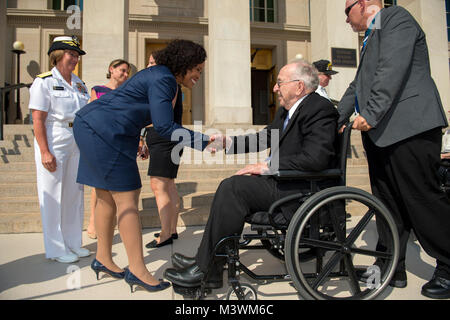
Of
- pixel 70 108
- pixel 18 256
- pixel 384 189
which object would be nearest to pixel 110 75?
pixel 70 108

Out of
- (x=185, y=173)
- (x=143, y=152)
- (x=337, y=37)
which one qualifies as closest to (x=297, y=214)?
(x=143, y=152)

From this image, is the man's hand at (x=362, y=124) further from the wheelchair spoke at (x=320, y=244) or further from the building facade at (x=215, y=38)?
the building facade at (x=215, y=38)

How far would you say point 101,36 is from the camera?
7.22 metres

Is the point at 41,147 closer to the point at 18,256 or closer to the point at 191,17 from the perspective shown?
the point at 18,256

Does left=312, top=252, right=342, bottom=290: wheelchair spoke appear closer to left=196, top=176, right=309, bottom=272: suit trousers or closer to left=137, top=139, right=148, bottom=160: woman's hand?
left=196, top=176, right=309, bottom=272: suit trousers

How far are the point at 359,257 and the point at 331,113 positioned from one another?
1.53m

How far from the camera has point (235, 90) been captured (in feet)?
25.7

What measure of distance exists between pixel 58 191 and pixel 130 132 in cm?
119

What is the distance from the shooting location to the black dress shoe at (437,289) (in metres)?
2.04

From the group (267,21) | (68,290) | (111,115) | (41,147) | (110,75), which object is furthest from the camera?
(267,21)

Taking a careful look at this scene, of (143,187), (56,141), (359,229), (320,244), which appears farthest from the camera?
(143,187)

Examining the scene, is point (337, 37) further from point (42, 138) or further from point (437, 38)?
point (42, 138)

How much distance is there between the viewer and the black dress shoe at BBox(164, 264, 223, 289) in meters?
1.94

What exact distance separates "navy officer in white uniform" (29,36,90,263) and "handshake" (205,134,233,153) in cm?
142
